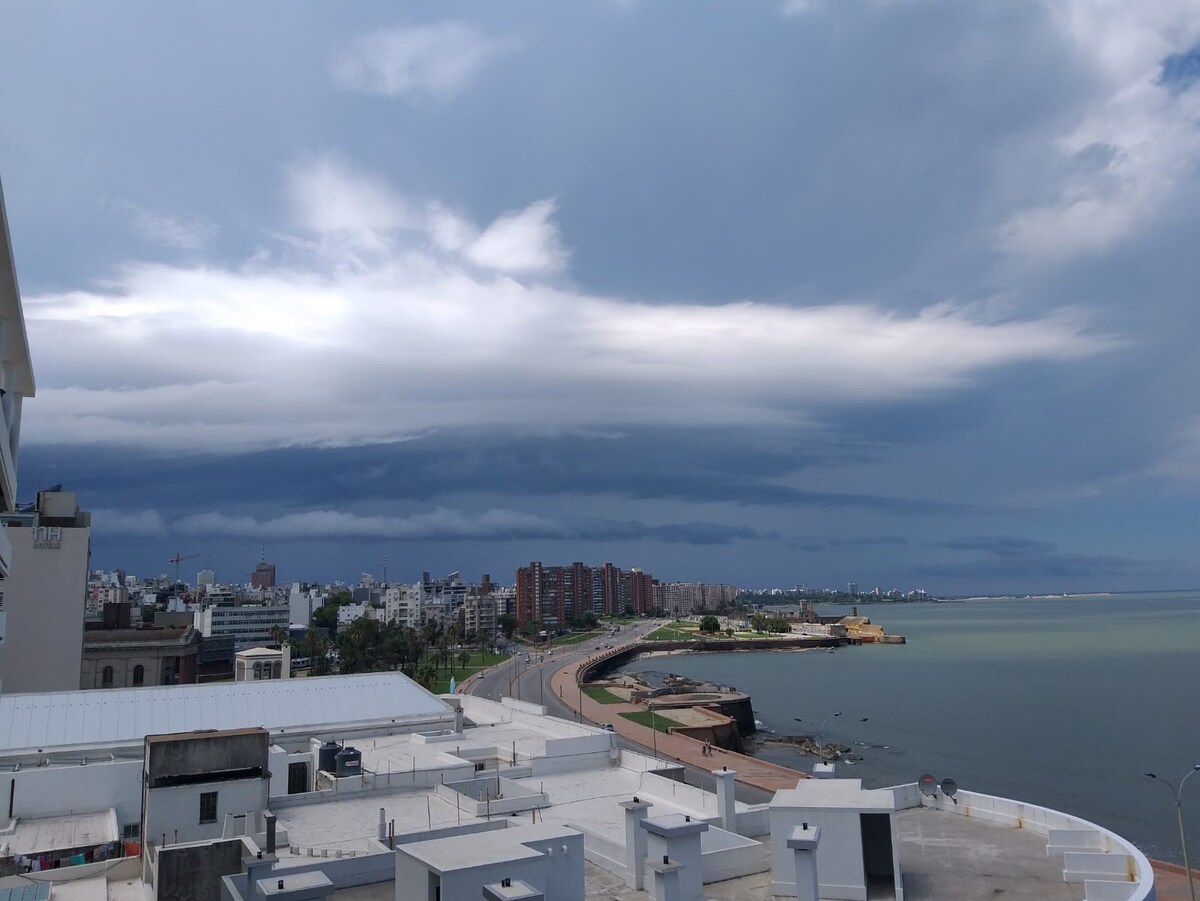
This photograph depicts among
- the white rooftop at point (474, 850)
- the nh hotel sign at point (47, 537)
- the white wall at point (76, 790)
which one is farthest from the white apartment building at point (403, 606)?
the white rooftop at point (474, 850)

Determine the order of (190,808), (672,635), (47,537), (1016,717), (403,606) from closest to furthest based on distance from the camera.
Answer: (190,808), (47,537), (1016,717), (403,606), (672,635)

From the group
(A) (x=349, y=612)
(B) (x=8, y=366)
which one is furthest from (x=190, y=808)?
(A) (x=349, y=612)

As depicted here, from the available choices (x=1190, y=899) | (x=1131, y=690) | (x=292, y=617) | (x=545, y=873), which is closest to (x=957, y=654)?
(x=1131, y=690)

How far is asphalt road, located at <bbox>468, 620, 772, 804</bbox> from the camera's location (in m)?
42.7

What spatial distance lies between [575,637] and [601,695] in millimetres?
91867

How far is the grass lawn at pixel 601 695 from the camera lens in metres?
78.1

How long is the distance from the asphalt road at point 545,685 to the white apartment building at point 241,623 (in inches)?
1398

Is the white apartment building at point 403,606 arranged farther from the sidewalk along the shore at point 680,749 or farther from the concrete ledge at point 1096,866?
the concrete ledge at point 1096,866

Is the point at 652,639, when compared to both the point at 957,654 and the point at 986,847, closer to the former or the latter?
the point at 957,654

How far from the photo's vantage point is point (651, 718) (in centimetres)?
6638

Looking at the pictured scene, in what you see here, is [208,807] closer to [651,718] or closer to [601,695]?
[651,718]

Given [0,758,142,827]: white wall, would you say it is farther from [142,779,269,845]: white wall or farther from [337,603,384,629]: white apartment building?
[337,603,384,629]: white apartment building

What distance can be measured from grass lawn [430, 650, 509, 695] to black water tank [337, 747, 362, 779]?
48.8m

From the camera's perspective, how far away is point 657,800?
23.7 metres
